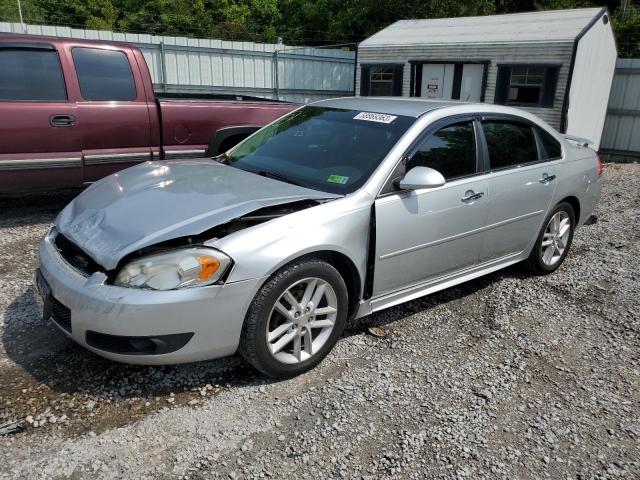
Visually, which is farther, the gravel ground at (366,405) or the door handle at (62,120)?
the door handle at (62,120)

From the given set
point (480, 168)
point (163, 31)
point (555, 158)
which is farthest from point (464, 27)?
point (163, 31)

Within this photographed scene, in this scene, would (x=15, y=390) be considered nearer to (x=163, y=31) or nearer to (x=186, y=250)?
(x=186, y=250)

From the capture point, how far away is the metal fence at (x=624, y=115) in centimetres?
1345

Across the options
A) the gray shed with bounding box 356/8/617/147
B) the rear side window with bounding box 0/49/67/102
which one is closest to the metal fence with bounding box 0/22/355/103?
the gray shed with bounding box 356/8/617/147

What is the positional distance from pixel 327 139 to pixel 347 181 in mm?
597

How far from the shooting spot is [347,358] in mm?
3439

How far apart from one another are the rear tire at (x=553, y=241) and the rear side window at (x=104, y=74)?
450cm

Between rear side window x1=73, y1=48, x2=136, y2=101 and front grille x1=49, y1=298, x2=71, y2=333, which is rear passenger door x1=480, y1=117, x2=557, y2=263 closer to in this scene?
front grille x1=49, y1=298, x2=71, y2=333

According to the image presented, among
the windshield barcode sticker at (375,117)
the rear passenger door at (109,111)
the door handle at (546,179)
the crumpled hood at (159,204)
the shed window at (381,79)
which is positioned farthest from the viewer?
the shed window at (381,79)

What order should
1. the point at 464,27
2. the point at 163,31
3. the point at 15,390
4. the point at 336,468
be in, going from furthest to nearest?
the point at 163,31 → the point at 464,27 → the point at 15,390 → the point at 336,468

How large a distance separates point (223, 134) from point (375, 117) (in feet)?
9.56

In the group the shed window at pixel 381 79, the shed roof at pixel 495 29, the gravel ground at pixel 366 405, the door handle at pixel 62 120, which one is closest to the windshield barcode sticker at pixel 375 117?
the gravel ground at pixel 366 405

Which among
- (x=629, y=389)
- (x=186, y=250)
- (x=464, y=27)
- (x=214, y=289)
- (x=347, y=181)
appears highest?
(x=464, y=27)

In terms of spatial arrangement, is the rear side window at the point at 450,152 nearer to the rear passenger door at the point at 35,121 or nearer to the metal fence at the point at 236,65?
the rear passenger door at the point at 35,121
